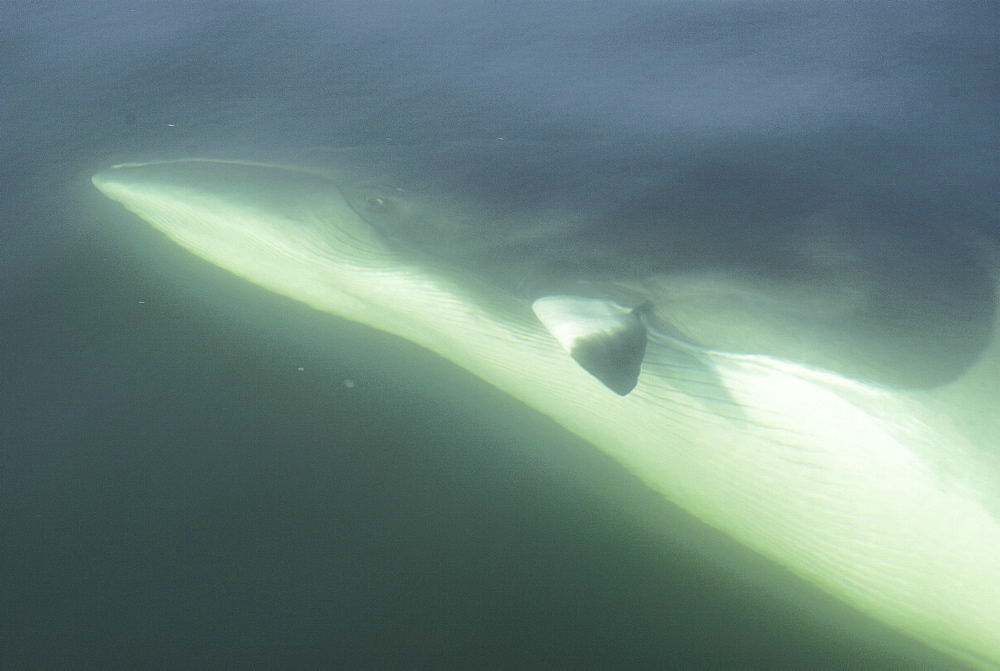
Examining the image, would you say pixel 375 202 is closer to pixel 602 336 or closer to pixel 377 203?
pixel 377 203

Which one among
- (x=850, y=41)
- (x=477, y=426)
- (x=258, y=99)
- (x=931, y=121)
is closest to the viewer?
(x=477, y=426)

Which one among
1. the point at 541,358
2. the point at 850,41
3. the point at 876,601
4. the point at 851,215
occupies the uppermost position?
the point at 850,41

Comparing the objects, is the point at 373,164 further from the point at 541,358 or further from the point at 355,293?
the point at 541,358

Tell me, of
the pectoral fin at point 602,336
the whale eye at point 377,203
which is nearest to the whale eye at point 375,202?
the whale eye at point 377,203

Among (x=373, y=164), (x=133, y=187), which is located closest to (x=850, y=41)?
(x=373, y=164)

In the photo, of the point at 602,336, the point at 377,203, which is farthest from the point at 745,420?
the point at 377,203

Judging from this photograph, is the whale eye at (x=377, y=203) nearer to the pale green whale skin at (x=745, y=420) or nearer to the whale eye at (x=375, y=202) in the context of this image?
the whale eye at (x=375, y=202)

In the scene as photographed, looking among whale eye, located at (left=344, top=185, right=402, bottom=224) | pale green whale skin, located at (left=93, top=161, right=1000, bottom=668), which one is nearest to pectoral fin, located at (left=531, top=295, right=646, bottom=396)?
pale green whale skin, located at (left=93, top=161, right=1000, bottom=668)
